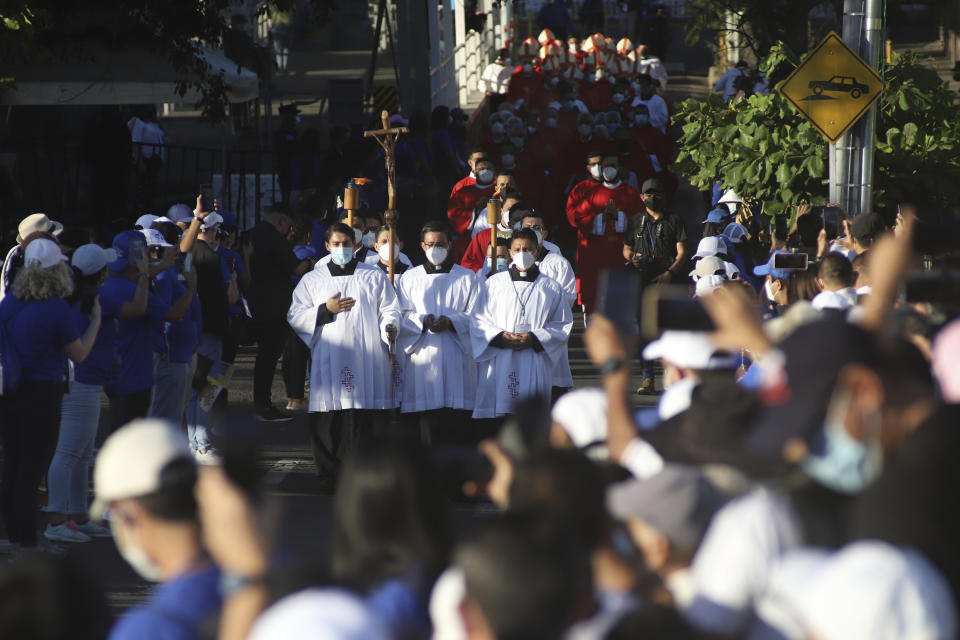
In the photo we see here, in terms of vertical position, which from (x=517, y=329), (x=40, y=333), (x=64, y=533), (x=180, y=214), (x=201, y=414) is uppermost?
(x=180, y=214)

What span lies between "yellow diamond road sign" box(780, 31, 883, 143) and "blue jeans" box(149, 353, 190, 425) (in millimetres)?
4894

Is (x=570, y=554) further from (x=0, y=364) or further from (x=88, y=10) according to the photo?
(x=88, y=10)

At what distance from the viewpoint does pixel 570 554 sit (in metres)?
2.77

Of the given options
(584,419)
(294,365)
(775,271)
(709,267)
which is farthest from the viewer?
(294,365)

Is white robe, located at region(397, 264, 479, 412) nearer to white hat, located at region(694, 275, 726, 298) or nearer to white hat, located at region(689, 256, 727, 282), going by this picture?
white hat, located at region(689, 256, 727, 282)

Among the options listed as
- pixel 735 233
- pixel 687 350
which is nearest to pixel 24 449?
pixel 687 350

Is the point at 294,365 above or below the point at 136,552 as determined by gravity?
below

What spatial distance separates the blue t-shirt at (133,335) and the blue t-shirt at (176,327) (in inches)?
10.9

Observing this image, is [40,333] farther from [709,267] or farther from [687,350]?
[709,267]

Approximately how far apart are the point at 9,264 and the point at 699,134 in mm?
7502

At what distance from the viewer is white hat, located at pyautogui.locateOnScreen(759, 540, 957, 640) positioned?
8.24 ft

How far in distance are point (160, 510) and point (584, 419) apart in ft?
5.07

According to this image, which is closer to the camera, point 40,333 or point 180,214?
point 40,333

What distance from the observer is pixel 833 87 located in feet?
34.7
